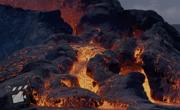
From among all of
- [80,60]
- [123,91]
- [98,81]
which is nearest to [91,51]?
[80,60]

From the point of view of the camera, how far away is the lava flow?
49375 mm

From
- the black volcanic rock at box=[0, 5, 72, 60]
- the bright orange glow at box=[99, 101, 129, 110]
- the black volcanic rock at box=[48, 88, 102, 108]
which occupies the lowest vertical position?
the bright orange glow at box=[99, 101, 129, 110]

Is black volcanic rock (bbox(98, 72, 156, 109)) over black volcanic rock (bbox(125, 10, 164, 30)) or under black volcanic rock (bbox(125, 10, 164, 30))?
under

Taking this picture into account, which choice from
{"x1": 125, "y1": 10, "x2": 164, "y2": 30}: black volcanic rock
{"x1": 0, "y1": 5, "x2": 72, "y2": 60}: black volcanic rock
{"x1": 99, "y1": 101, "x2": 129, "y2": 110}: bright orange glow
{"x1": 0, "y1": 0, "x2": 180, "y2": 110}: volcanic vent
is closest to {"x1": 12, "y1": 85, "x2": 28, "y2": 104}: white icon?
{"x1": 0, "y1": 0, "x2": 180, "y2": 110}: volcanic vent

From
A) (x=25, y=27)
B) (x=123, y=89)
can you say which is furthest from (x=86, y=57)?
(x=25, y=27)

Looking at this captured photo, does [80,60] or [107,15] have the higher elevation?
[107,15]

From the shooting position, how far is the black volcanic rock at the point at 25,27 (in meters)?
62.7

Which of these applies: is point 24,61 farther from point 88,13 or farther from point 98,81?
point 88,13

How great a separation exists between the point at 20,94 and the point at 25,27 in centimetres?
2534

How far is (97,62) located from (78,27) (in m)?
14.9

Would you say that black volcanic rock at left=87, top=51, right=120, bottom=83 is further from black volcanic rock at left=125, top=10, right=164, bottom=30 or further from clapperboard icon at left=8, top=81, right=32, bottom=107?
black volcanic rock at left=125, top=10, right=164, bottom=30

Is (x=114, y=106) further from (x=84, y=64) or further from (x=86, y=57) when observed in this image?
(x=86, y=57)

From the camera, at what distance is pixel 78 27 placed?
6412 cm

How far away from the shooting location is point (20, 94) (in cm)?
4322
